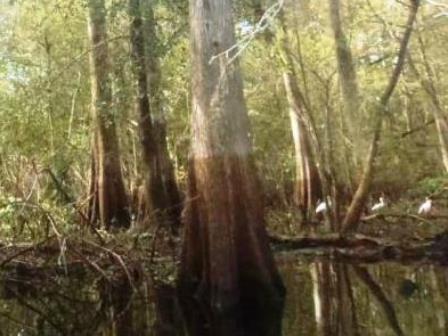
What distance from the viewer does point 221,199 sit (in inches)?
322

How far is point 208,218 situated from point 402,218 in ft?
19.4

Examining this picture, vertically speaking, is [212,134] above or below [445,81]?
below

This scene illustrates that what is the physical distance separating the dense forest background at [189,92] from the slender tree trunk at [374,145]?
63 centimetres

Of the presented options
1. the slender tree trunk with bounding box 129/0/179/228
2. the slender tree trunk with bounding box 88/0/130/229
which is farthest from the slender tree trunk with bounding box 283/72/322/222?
the slender tree trunk with bounding box 88/0/130/229

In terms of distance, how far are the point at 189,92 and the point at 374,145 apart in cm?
536

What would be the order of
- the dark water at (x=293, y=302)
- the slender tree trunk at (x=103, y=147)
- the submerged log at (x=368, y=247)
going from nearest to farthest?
1. the dark water at (x=293, y=302)
2. the submerged log at (x=368, y=247)
3. the slender tree trunk at (x=103, y=147)

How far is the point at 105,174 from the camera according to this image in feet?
46.7

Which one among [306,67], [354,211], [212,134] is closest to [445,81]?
[306,67]

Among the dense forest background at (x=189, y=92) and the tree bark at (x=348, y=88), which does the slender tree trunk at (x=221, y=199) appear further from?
the tree bark at (x=348, y=88)

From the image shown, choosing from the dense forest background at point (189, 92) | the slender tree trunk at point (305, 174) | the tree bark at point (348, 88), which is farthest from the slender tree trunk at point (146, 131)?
the slender tree trunk at point (305, 174)

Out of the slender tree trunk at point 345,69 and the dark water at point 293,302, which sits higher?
the slender tree trunk at point 345,69

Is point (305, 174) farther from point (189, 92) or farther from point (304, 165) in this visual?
point (189, 92)

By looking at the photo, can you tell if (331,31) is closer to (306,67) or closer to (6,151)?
(306,67)

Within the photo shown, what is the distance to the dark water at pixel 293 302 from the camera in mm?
6867
